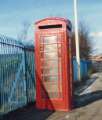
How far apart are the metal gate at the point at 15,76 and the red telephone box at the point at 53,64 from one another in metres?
0.63

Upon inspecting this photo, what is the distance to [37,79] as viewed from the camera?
1332cm

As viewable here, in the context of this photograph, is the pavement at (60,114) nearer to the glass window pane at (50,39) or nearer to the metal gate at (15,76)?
the metal gate at (15,76)

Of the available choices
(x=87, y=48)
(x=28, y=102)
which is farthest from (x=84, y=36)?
(x=28, y=102)

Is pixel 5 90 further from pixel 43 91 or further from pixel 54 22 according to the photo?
pixel 54 22

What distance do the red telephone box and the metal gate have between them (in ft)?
2.07

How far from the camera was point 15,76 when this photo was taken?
42.3 feet

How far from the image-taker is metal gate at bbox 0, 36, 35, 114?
1152 centimetres

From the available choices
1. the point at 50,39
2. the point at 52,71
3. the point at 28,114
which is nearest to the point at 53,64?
the point at 52,71

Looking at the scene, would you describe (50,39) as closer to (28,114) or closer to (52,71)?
(52,71)

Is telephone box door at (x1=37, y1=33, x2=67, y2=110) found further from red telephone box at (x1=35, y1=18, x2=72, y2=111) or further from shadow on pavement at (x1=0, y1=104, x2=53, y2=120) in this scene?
shadow on pavement at (x1=0, y1=104, x2=53, y2=120)

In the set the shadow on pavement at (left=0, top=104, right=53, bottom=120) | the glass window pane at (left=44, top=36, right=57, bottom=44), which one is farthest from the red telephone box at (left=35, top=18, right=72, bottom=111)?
the shadow on pavement at (left=0, top=104, right=53, bottom=120)

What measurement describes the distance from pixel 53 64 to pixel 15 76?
1237 millimetres

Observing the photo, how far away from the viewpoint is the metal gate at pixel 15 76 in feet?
37.8

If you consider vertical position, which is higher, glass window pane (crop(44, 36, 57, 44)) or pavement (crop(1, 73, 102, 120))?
glass window pane (crop(44, 36, 57, 44))
